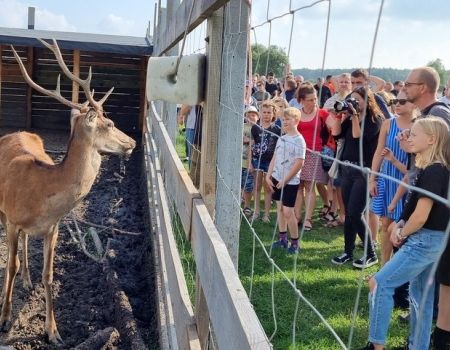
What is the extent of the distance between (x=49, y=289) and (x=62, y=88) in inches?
453

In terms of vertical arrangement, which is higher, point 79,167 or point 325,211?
point 79,167

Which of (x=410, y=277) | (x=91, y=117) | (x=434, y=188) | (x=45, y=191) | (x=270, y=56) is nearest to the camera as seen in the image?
(x=434, y=188)

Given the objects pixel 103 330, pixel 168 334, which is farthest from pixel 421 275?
pixel 103 330

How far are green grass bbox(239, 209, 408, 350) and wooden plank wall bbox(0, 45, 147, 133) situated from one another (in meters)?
9.30

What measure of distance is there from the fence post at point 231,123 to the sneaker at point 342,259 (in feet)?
11.6

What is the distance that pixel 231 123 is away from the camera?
8.09ft

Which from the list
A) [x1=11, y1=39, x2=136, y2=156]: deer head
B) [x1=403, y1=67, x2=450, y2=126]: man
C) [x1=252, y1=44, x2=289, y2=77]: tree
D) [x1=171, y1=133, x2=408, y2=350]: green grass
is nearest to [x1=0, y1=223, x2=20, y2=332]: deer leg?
[x1=11, y1=39, x2=136, y2=156]: deer head

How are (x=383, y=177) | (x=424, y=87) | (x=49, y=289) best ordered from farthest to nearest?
(x=49, y=289)
(x=424, y=87)
(x=383, y=177)

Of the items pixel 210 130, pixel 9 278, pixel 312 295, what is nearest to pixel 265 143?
pixel 312 295

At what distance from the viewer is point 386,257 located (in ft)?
15.6

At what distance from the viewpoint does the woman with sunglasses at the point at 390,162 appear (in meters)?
4.34

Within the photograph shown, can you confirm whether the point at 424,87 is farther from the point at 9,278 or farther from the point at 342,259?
the point at 9,278

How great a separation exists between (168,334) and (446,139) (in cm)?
183

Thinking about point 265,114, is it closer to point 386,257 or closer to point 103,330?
point 386,257
